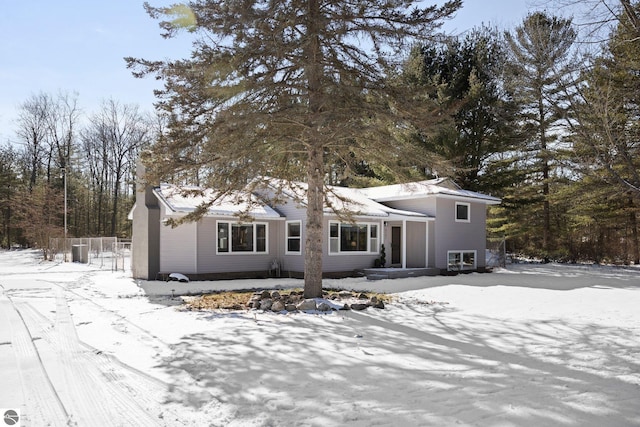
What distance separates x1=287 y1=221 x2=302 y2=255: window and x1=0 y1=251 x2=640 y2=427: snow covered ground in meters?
7.37

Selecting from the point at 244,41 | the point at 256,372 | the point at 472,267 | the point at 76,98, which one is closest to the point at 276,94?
the point at 244,41

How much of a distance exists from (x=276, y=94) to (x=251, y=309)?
188 inches

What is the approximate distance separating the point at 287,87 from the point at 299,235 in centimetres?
787

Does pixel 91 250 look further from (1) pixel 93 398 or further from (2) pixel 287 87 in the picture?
(1) pixel 93 398

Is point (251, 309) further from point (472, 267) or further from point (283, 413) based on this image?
point (472, 267)

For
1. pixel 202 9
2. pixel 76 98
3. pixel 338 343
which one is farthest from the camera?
pixel 76 98

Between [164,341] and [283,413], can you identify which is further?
[164,341]

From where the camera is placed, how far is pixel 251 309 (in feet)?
31.2

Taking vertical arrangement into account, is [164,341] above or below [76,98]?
below

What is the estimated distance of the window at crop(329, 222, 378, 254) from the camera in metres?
17.0

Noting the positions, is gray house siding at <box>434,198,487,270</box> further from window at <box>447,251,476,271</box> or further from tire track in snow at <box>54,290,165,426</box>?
tire track in snow at <box>54,290,165,426</box>

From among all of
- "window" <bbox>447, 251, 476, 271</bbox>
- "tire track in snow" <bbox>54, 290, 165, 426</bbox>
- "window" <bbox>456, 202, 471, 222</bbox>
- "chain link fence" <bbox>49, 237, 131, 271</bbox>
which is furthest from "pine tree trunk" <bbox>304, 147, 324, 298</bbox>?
"chain link fence" <bbox>49, 237, 131, 271</bbox>

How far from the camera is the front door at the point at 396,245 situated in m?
19.5

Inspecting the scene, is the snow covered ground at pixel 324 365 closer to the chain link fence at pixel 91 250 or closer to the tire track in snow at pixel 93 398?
the tire track in snow at pixel 93 398
